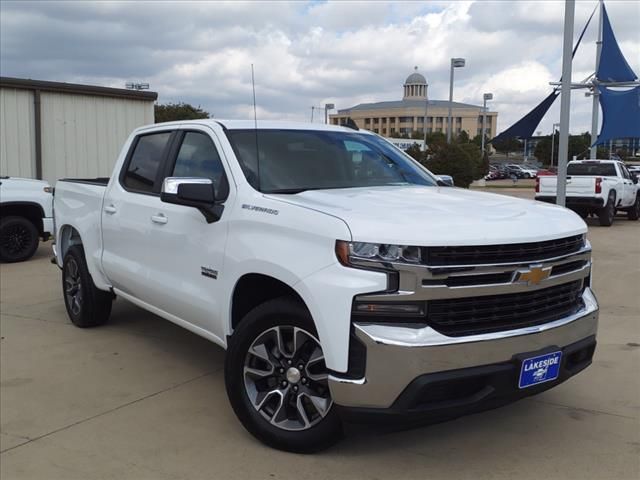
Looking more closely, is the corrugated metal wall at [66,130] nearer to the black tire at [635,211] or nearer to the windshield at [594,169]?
the windshield at [594,169]

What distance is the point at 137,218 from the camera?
512 cm

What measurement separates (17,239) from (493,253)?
9.42 m

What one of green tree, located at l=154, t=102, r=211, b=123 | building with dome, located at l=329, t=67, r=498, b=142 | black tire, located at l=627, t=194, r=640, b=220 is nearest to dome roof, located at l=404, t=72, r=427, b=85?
building with dome, located at l=329, t=67, r=498, b=142

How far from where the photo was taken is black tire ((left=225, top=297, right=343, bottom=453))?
3477mm

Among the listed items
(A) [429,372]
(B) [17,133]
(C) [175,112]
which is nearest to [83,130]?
(B) [17,133]

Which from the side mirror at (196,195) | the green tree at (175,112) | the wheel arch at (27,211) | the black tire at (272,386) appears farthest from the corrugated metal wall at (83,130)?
the green tree at (175,112)

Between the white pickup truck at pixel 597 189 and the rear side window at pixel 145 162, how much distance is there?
12.8 metres

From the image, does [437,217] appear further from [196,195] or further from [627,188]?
[627,188]

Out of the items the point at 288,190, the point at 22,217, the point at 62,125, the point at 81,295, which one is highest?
the point at 62,125

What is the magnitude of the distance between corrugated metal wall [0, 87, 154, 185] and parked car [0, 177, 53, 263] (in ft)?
14.6

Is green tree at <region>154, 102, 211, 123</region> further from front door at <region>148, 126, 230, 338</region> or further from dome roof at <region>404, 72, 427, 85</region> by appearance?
dome roof at <region>404, 72, 427, 85</region>

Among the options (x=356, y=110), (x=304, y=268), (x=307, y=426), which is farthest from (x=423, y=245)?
(x=356, y=110)

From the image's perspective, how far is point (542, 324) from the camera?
11.4 feet

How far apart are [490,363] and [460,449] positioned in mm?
775
